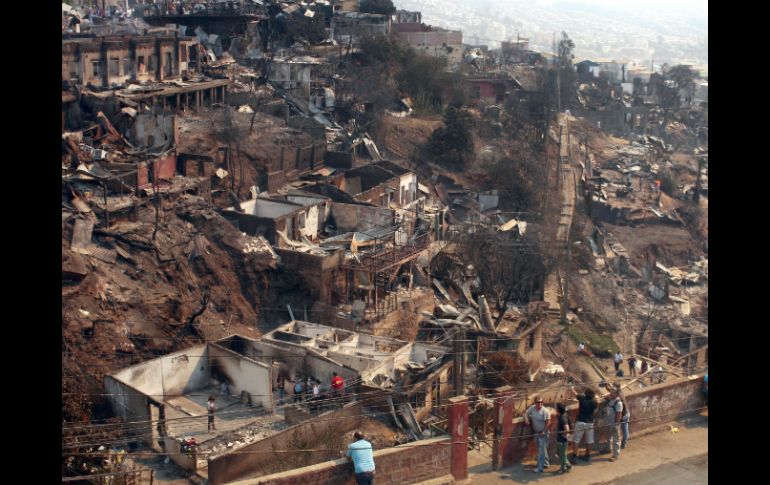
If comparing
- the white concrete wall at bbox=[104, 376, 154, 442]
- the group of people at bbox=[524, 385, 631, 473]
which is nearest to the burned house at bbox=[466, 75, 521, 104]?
the white concrete wall at bbox=[104, 376, 154, 442]

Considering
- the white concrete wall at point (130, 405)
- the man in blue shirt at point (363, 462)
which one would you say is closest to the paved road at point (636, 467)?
the man in blue shirt at point (363, 462)

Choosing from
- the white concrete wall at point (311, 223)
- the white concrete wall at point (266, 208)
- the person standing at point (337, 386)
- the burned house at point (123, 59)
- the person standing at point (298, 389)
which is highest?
the burned house at point (123, 59)

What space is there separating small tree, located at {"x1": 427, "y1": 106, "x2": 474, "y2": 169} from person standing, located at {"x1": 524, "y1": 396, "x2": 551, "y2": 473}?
17881mm

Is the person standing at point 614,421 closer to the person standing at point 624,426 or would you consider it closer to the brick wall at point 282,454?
the person standing at point 624,426

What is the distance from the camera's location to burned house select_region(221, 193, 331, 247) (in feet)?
53.4

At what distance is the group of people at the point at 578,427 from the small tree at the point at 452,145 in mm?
17285

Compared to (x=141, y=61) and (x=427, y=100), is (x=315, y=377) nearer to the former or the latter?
(x=141, y=61)

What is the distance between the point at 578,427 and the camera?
7324 mm

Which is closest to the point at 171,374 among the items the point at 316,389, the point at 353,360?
the point at 316,389

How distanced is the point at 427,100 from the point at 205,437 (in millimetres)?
19830

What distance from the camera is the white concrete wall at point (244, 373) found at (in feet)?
37.4

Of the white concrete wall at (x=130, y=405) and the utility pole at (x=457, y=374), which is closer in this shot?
the white concrete wall at (x=130, y=405)
